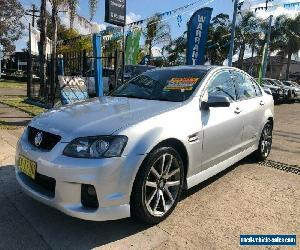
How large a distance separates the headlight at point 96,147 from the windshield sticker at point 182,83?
1.46 metres

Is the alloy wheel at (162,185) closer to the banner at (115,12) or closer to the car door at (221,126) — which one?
the car door at (221,126)

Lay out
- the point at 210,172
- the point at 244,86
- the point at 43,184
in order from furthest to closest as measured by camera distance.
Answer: the point at 244,86, the point at 210,172, the point at 43,184

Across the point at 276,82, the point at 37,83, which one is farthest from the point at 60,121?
the point at 276,82

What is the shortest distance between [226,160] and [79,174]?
2300 millimetres

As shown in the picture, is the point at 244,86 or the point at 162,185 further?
the point at 244,86

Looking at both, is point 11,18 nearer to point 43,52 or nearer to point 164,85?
point 43,52

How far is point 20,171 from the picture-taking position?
381 cm

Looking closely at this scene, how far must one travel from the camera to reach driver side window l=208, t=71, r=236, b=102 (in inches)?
184

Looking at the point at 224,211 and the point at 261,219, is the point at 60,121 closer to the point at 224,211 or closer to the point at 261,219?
the point at 224,211

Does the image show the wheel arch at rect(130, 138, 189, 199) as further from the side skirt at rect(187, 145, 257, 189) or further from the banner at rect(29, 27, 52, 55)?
the banner at rect(29, 27, 52, 55)

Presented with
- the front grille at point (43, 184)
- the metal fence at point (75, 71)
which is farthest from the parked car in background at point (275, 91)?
the front grille at point (43, 184)

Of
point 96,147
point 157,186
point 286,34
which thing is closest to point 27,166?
point 96,147

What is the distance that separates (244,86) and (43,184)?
11.0 ft

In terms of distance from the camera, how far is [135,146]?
3.32m
